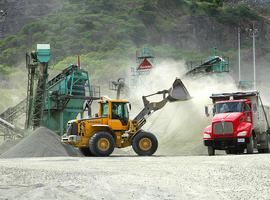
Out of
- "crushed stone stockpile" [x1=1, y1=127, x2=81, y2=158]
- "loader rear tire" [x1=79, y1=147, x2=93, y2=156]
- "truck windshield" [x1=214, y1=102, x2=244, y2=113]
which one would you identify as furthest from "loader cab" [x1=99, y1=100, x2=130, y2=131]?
"truck windshield" [x1=214, y1=102, x2=244, y2=113]

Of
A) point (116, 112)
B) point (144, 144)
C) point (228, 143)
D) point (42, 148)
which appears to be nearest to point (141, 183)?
point (228, 143)

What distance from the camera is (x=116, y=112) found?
27906 millimetres

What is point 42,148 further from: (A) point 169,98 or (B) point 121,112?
(A) point 169,98

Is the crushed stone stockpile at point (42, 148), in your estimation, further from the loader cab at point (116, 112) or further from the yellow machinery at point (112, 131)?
the loader cab at point (116, 112)

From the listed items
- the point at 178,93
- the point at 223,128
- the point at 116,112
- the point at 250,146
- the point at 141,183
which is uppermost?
the point at 178,93

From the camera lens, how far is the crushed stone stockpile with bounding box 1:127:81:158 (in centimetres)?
2831

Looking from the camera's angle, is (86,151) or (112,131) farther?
(86,151)

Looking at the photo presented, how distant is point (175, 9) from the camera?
135625 millimetres

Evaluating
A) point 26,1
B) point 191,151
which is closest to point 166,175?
point 191,151

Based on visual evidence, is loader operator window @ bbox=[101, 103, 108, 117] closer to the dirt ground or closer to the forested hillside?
the dirt ground

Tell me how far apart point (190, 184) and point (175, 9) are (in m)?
125

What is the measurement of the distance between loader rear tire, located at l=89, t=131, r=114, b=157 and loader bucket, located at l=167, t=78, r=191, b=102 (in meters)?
4.54

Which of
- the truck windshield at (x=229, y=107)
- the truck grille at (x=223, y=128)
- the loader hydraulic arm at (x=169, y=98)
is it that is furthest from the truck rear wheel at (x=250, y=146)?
the loader hydraulic arm at (x=169, y=98)

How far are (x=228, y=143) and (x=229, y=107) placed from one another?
2.03m
